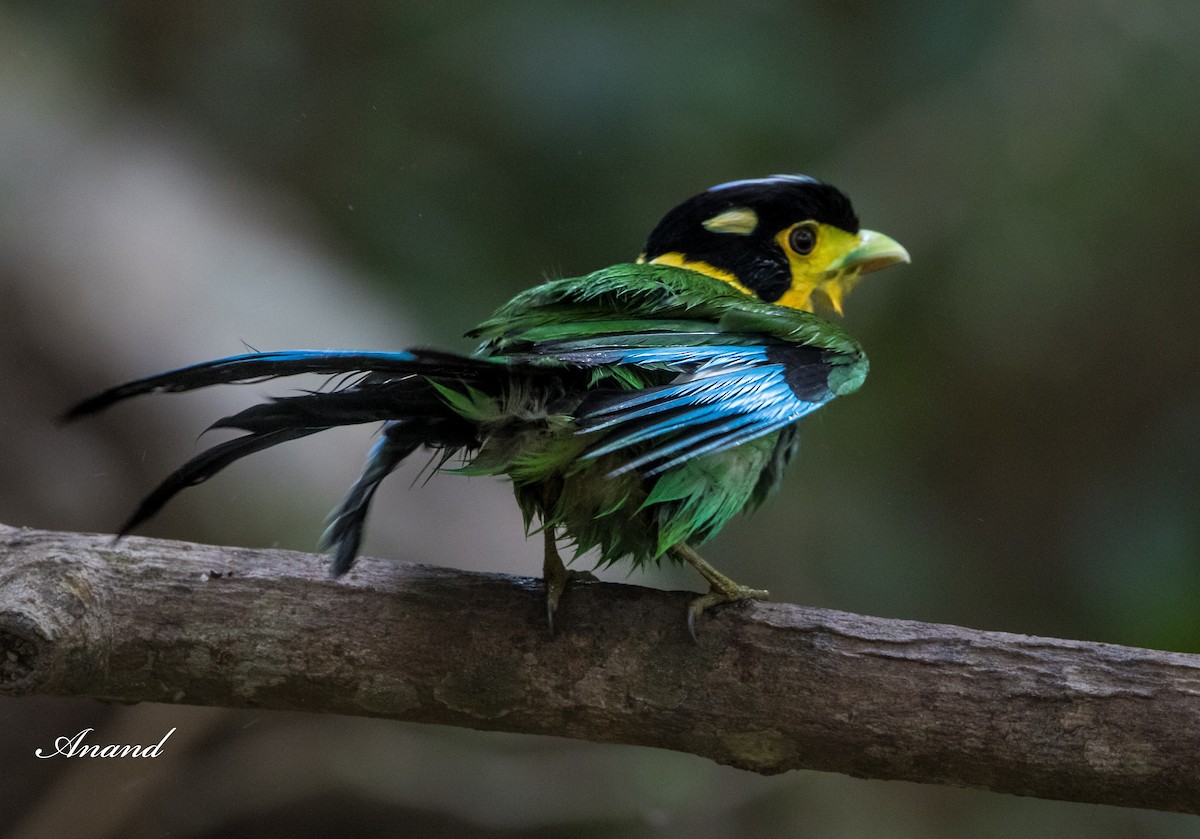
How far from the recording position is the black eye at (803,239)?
125 inches

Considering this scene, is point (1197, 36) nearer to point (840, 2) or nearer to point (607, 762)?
point (840, 2)

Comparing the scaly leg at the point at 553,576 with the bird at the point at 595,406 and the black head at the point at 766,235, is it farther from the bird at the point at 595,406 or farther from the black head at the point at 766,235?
the black head at the point at 766,235

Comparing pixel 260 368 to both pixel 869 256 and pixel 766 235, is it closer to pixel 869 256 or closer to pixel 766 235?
pixel 766 235

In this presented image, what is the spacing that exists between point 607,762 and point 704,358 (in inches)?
88.8

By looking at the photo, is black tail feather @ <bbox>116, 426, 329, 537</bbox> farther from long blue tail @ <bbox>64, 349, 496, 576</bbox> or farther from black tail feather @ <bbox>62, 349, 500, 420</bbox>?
black tail feather @ <bbox>62, 349, 500, 420</bbox>

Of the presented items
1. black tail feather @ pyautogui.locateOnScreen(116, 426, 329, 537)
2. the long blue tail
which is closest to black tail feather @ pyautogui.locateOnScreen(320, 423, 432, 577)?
the long blue tail

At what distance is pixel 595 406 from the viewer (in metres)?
2.12

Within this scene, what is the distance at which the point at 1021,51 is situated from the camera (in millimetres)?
4918

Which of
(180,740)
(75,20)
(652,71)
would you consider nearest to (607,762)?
(180,740)
